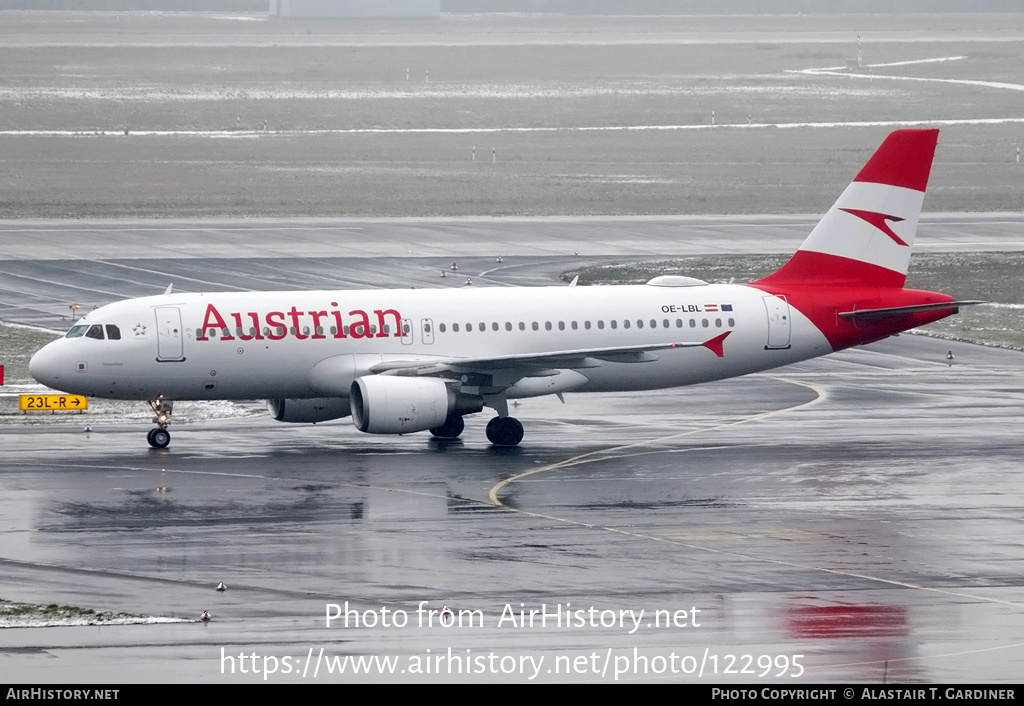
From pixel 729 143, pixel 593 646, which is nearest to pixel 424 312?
pixel 593 646

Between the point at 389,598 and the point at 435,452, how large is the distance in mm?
14261

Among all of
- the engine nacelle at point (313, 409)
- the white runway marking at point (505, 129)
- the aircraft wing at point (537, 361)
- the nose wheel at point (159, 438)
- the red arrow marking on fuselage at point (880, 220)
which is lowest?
the nose wheel at point (159, 438)

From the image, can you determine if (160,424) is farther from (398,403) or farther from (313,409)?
(398,403)

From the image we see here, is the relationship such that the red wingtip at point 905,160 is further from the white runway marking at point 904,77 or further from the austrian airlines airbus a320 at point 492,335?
the white runway marking at point 904,77

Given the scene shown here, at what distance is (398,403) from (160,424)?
622cm

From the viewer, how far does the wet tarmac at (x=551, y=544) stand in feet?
68.9

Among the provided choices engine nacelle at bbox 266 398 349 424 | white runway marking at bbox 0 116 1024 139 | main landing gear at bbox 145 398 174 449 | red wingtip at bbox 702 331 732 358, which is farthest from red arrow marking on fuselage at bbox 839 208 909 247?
white runway marking at bbox 0 116 1024 139

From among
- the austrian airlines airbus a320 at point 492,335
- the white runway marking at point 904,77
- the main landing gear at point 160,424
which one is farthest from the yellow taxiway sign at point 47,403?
the white runway marking at point 904,77

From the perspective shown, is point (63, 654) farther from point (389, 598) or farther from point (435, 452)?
point (435, 452)

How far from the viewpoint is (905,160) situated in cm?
4241

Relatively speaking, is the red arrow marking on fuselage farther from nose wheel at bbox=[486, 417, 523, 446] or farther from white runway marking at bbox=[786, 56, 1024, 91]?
white runway marking at bbox=[786, 56, 1024, 91]

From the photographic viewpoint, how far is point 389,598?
2442cm

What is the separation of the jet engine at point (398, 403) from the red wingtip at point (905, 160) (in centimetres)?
1285

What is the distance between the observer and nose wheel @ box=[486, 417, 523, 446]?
39.0 meters
